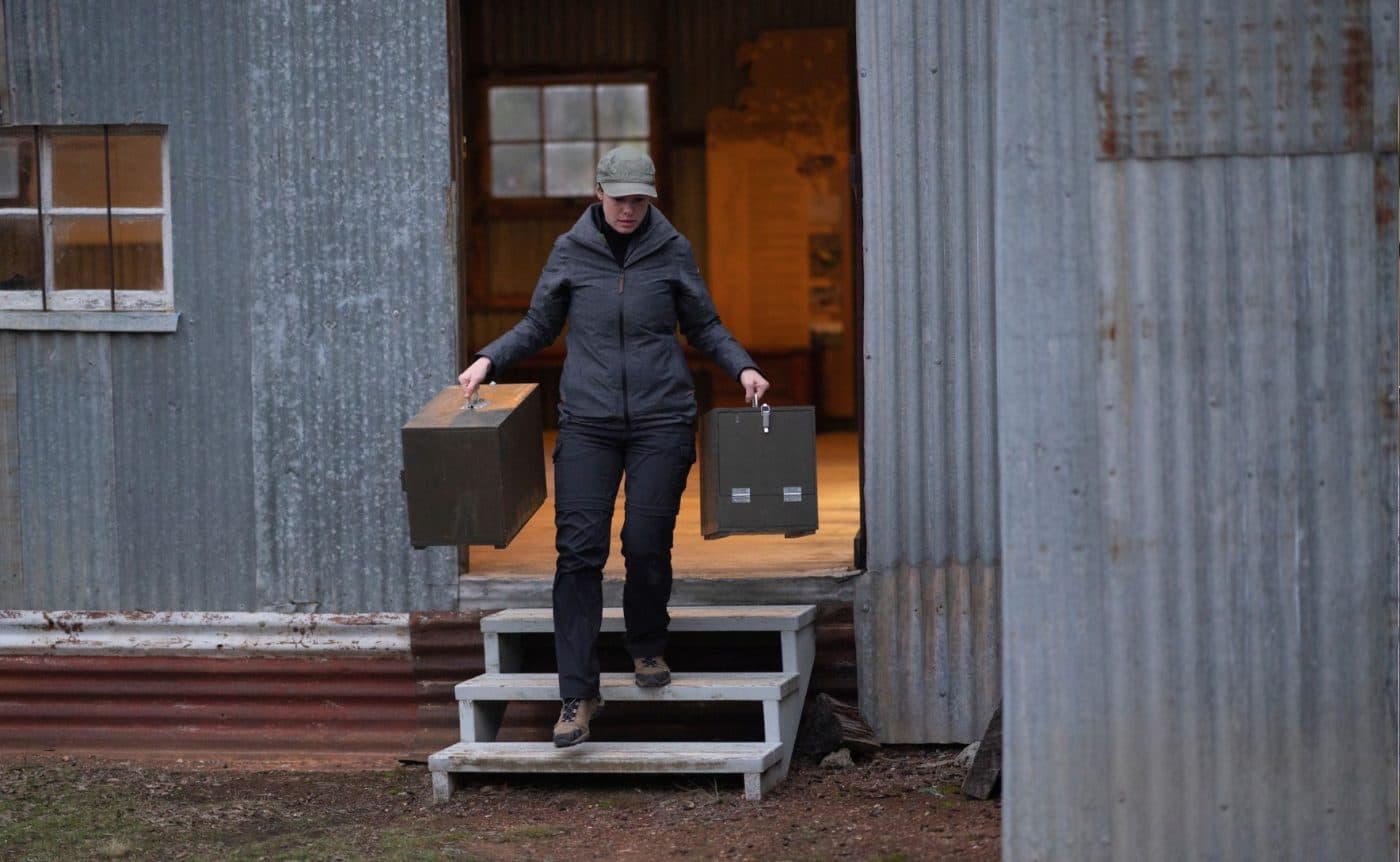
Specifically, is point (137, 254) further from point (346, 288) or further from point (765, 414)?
point (765, 414)

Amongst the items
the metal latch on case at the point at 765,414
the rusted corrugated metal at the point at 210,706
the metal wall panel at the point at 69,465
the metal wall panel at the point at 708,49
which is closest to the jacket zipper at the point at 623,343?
the metal latch on case at the point at 765,414

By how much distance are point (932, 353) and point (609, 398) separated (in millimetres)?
1326

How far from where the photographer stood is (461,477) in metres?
5.83

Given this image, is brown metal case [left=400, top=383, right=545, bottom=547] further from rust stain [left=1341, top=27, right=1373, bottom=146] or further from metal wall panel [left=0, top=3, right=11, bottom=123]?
→ rust stain [left=1341, top=27, right=1373, bottom=146]

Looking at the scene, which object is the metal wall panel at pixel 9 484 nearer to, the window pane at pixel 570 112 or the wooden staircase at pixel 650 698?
the wooden staircase at pixel 650 698

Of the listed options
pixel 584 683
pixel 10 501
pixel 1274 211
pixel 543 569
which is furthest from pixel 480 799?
pixel 1274 211

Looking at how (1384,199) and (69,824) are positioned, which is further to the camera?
(69,824)

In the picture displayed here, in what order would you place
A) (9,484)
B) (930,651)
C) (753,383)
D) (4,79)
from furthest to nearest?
(9,484) < (4,79) < (930,651) < (753,383)

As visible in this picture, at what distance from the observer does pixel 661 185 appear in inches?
608

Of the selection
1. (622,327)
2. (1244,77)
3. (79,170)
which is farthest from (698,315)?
(79,170)

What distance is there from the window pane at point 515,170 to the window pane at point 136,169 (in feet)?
29.3

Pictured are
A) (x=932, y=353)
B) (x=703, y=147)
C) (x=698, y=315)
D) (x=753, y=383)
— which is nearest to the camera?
(x=753, y=383)

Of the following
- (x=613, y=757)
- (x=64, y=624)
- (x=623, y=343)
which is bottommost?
(x=613, y=757)

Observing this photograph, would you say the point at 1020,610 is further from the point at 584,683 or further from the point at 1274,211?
the point at 584,683
